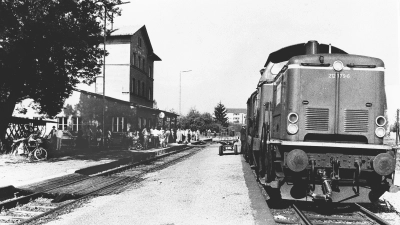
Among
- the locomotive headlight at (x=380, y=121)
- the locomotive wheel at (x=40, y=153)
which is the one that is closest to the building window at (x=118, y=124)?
the locomotive wheel at (x=40, y=153)

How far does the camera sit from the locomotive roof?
Result: 31.6 feet

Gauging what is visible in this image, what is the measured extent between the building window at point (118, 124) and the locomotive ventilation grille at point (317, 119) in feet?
93.7

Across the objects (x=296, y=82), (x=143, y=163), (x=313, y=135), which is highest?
(x=296, y=82)

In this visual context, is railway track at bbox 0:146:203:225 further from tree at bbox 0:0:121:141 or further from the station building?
the station building

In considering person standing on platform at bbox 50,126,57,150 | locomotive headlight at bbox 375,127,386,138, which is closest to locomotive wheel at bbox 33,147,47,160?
person standing on platform at bbox 50,126,57,150

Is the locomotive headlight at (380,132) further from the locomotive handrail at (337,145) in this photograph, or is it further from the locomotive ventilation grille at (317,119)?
the locomotive ventilation grille at (317,119)

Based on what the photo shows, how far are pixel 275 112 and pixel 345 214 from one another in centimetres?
261

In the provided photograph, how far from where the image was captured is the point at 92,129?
31.8 m

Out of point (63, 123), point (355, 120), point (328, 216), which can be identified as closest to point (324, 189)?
point (328, 216)

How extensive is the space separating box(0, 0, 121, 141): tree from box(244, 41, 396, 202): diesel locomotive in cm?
1313

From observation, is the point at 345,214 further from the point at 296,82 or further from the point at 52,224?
the point at 52,224

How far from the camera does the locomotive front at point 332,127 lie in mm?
8031

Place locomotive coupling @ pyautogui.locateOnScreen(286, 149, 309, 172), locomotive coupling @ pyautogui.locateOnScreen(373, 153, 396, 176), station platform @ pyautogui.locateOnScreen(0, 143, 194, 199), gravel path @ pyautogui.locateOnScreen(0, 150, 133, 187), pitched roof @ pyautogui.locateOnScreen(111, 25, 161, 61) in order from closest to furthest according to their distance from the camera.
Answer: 1. locomotive coupling @ pyautogui.locateOnScreen(373, 153, 396, 176)
2. locomotive coupling @ pyautogui.locateOnScreen(286, 149, 309, 172)
3. station platform @ pyautogui.locateOnScreen(0, 143, 194, 199)
4. gravel path @ pyautogui.locateOnScreen(0, 150, 133, 187)
5. pitched roof @ pyautogui.locateOnScreen(111, 25, 161, 61)

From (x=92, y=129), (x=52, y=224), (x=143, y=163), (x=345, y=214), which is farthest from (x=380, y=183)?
(x=92, y=129)
